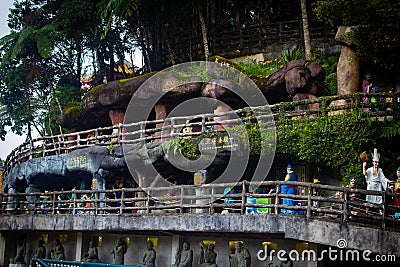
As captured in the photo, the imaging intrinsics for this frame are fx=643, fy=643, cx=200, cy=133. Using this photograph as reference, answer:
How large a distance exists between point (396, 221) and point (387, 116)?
17.8 ft

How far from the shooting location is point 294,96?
73.4ft

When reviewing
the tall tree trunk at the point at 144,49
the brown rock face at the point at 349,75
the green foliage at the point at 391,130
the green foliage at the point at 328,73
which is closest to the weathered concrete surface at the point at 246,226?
the green foliage at the point at 391,130

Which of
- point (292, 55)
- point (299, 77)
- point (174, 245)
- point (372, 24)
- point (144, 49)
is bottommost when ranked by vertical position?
point (174, 245)

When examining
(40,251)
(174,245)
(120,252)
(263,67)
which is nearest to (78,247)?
(40,251)

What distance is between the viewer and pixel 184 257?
18.1 m

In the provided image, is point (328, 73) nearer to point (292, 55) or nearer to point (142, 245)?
point (292, 55)

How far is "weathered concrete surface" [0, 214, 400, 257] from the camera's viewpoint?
533 inches

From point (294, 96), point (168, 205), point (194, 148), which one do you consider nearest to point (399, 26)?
point (294, 96)

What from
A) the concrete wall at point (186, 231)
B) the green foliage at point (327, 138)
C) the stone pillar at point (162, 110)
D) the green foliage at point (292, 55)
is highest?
the green foliage at point (292, 55)

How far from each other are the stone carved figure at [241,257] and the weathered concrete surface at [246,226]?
695mm

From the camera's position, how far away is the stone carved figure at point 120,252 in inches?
799

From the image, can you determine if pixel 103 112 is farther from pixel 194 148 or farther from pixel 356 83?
pixel 356 83

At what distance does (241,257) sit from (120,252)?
16.6ft

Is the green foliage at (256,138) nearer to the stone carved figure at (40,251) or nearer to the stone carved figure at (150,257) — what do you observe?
the stone carved figure at (150,257)
